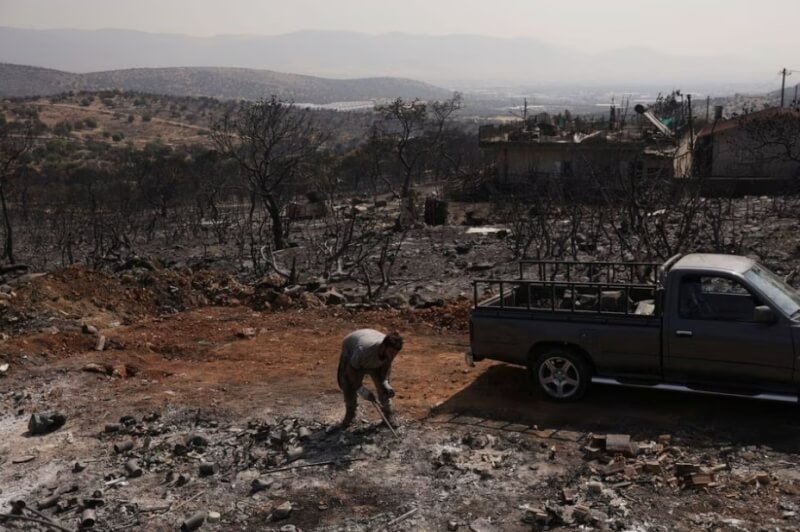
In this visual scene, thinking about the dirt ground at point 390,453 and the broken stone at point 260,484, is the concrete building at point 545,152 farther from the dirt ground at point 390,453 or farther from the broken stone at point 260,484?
the broken stone at point 260,484

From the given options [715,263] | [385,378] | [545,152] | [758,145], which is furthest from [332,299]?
[758,145]

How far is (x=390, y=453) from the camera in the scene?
290 inches

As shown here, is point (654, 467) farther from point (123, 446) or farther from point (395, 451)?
point (123, 446)

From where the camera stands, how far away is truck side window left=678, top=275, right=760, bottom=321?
759 cm

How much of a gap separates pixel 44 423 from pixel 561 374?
18.9ft

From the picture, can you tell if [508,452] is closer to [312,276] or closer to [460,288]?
[460,288]

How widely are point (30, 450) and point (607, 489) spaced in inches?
231

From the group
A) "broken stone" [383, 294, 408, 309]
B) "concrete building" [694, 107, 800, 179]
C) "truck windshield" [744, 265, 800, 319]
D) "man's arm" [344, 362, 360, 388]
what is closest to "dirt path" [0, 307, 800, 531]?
"man's arm" [344, 362, 360, 388]

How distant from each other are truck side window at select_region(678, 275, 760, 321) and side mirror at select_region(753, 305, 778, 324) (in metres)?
0.15

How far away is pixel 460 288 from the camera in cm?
1853

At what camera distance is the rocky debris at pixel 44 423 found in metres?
8.43

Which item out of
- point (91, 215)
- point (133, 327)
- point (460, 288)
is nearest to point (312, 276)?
point (460, 288)

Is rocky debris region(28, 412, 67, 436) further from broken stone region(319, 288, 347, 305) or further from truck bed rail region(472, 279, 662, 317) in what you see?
broken stone region(319, 288, 347, 305)

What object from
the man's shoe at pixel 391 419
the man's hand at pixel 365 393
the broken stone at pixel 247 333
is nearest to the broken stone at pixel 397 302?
the broken stone at pixel 247 333
